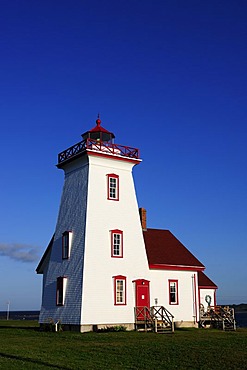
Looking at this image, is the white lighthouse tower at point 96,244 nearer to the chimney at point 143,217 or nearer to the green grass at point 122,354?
the chimney at point 143,217

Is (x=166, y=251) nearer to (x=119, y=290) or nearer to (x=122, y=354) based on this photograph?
(x=119, y=290)

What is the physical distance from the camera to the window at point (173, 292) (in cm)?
3144

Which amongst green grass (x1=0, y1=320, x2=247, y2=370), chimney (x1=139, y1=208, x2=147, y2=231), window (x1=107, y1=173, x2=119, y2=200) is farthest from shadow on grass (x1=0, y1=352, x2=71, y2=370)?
chimney (x1=139, y1=208, x2=147, y2=231)

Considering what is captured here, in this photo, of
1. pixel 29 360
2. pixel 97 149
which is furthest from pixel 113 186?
pixel 29 360

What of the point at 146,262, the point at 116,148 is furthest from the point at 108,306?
the point at 116,148

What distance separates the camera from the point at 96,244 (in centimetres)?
2833

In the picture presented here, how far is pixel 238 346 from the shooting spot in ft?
64.3

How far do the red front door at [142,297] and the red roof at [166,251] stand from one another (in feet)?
4.75

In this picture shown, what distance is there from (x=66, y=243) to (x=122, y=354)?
13.4 m

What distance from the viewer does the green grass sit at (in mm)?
14633

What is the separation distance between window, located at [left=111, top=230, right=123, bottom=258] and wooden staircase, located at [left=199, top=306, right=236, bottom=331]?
7.71 meters

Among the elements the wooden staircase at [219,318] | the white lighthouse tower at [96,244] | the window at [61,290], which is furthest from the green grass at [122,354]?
the wooden staircase at [219,318]

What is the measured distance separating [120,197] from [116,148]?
9.58ft

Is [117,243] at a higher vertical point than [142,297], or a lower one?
higher
